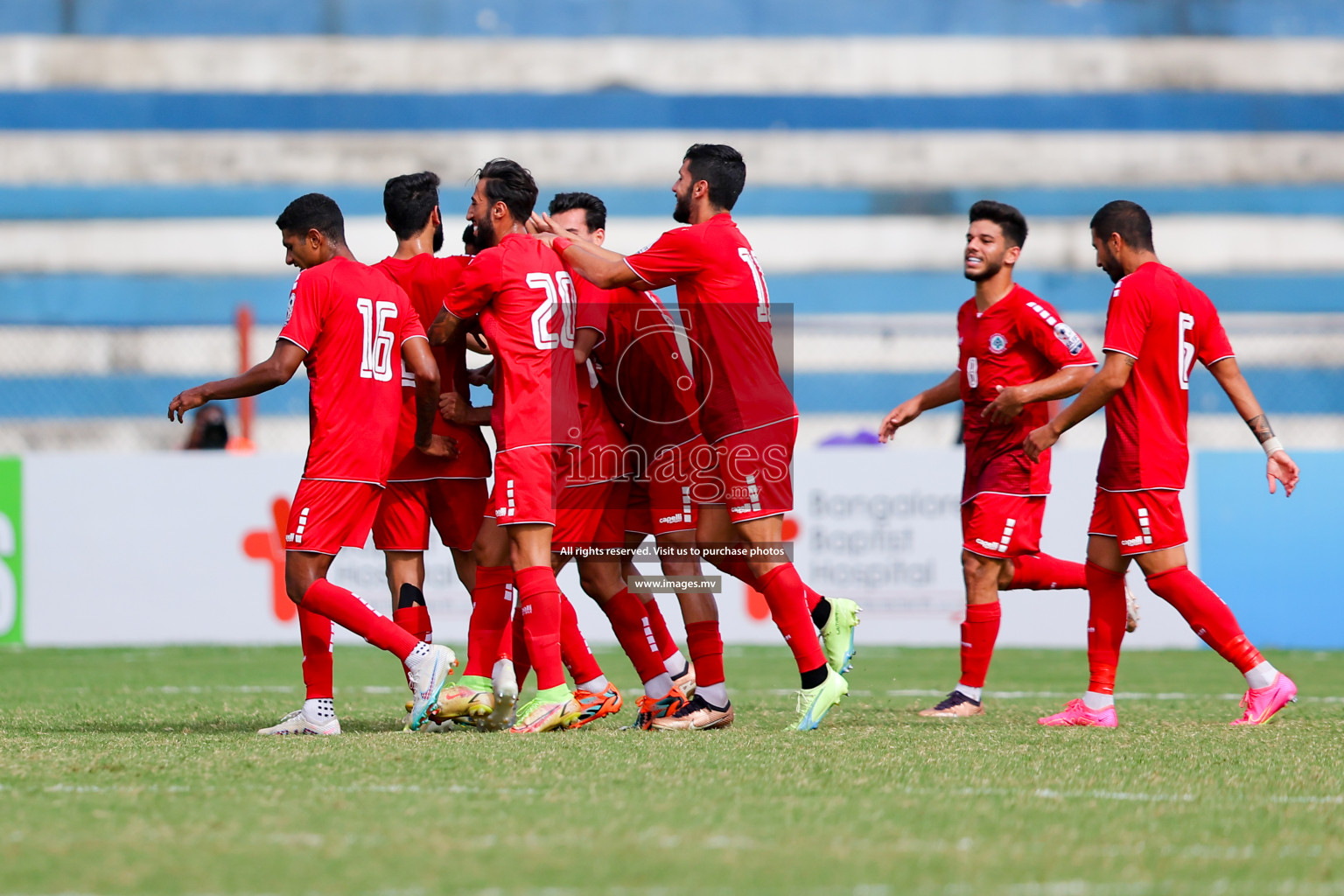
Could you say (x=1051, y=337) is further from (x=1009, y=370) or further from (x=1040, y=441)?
(x=1040, y=441)

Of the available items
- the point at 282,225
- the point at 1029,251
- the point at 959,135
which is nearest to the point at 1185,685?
the point at 282,225

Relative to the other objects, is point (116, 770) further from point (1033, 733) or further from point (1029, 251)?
point (1029, 251)

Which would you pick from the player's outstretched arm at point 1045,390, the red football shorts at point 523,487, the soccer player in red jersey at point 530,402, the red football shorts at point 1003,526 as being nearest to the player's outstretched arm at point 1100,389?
the player's outstretched arm at point 1045,390

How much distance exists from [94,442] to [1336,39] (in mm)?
17984

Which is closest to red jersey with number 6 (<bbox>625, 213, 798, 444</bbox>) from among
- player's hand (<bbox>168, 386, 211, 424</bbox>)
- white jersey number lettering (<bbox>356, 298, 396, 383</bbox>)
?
white jersey number lettering (<bbox>356, 298, 396, 383</bbox>)

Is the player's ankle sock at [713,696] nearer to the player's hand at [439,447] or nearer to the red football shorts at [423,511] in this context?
the red football shorts at [423,511]

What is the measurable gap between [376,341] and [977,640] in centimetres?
276

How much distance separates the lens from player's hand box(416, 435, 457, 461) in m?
5.80

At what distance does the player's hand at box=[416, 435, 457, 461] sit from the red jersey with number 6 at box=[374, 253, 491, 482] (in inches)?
1.3

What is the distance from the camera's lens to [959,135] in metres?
21.3

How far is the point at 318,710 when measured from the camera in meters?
5.40

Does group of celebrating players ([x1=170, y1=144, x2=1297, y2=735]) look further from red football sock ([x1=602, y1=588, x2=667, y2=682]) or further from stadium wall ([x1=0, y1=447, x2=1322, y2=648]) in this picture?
stadium wall ([x1=0, y1=447, x2=1322, y2=648])

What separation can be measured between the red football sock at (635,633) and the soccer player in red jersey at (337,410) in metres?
0.87

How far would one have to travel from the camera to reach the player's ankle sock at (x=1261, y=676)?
18.8ft
